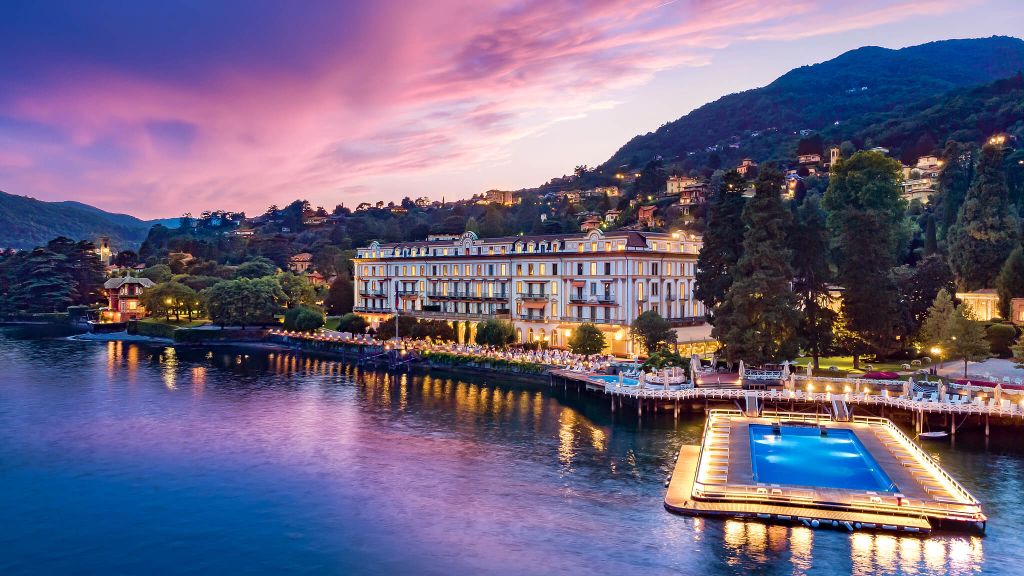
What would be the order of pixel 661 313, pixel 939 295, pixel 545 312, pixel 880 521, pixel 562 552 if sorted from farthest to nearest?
1. pixel 545 312
2. pixel 661 313
3. pixel 939 295
4. pixel 880 521
5. pixel 562 552

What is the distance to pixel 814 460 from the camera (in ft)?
143

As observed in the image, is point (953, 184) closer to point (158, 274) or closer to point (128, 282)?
point (128, 282)

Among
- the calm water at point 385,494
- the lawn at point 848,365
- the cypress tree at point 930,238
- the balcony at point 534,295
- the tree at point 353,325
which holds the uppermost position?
the cypress tree at point 930,238

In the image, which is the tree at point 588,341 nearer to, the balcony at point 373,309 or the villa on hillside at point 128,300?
the balcony at point 373,309

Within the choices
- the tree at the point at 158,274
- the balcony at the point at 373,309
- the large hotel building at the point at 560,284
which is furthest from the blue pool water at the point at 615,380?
the tree at the point at 158,274

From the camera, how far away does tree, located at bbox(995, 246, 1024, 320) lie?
249ft

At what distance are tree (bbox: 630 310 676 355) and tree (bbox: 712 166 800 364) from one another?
8.74 metres

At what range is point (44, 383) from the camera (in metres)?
78.1

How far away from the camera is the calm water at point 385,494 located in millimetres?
31781

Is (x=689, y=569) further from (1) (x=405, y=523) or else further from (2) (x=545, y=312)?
(2) (x=545, y=312)

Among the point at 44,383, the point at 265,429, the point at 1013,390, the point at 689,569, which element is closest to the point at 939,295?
the point at 1013,390

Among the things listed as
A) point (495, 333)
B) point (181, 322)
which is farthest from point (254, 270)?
point (495, 333)

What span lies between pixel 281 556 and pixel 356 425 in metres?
25.1

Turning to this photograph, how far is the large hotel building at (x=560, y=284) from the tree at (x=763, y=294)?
62.8ft
